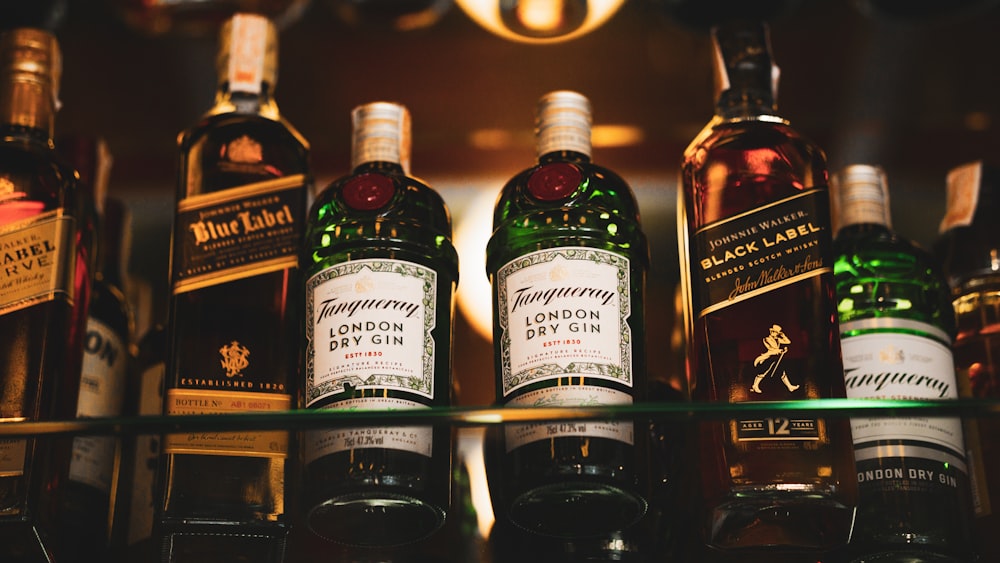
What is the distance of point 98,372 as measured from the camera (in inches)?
39.3

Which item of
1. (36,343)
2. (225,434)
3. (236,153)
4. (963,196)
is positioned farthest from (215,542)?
(963,196)

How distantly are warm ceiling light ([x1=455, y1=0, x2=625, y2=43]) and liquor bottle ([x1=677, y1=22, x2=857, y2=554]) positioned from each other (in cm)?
23

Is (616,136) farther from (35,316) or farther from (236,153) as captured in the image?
(35,316)

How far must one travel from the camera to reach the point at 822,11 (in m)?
1.14

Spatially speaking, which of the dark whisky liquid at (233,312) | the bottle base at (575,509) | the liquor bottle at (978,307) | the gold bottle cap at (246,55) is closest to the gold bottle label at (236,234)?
the dark whisky liquid at (233,312)

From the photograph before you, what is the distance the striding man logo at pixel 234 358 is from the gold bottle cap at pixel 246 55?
241mm

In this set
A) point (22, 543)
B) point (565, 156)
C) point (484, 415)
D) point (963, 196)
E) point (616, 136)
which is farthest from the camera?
point (616, 136)

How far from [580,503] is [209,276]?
1.05 feet

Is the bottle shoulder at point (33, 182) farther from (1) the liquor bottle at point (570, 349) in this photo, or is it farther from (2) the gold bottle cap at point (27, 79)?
(1) the liquor bottle at point (570, 349)

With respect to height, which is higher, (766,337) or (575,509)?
(766,337)

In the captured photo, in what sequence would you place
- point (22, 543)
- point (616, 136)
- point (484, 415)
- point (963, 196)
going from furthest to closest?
point (616, 136)
point (963, 196)
point (22, 543)
point (484, 415)

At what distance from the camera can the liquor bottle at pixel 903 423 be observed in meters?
0.87

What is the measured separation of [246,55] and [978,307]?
632mm

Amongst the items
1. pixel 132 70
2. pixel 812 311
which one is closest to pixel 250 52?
pixel 132 70
